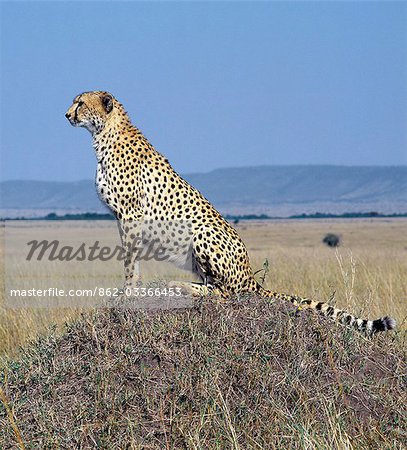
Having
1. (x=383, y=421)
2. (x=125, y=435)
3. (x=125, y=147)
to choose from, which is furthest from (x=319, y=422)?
(x=125, y=147)

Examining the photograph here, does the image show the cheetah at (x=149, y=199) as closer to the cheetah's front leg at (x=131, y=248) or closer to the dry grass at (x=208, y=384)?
the cheetah's front leg at (x=131, y=248)

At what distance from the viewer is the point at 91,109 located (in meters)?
6.64

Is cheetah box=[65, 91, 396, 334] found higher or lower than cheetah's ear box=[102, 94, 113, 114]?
lower

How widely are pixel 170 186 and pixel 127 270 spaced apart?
65cm

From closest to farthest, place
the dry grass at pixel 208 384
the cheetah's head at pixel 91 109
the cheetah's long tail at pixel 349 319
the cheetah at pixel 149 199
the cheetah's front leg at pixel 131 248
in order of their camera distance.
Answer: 1. the dry grass at pixel 208 384
2. the cheetah's long tail at pixel 349 319
3. the cheetah at pixel 149 199
4. the cheetah's front leg at pixel 131 248
5. the cheetah's head at pixel 91 109

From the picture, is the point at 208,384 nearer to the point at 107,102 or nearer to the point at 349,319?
the point at 349,319

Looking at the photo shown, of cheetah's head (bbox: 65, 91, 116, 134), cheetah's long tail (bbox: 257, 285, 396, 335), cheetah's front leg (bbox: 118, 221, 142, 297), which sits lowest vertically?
cheetah's long tail (bbox: 257, 285, 396, 335)

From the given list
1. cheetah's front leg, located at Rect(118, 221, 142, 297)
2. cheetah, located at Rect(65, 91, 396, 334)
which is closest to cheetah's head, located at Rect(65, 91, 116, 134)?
cheetah, located at Rect(65, 91, 396, 334)

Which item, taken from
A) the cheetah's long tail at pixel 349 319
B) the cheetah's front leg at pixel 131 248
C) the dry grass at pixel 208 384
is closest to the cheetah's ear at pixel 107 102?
the cheetah's front leg at pixel 131 248

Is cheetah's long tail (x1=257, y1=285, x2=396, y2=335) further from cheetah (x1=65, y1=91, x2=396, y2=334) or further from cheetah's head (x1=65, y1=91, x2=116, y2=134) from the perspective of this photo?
cheetah's head (x1=65, y1=91, x2=116, y2=134)

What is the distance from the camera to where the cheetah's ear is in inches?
262

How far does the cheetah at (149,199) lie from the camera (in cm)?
623

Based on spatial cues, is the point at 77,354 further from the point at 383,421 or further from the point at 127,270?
the point at 383,421

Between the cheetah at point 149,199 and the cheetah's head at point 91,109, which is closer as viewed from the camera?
the cheetah at point 149,199
